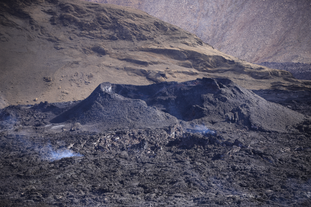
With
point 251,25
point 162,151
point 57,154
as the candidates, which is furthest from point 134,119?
point 251,25

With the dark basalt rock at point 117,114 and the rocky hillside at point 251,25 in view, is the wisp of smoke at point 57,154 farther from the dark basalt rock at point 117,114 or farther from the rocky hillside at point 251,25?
the rocky hillside at point 251,25

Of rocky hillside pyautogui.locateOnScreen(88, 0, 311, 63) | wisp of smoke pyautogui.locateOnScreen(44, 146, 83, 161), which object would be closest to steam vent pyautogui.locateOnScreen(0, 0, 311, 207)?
wisp of smoke pyautogui.locateOnScreen(44, 146, 83, 161)

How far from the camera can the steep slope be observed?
1809 cm

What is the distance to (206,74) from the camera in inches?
893

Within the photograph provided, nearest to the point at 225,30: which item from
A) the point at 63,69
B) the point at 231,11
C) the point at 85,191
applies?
the point at 231,11

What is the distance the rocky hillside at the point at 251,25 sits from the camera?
33906 mm

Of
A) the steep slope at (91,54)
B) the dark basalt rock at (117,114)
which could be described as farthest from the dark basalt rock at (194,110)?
the steep slope at (91,54)

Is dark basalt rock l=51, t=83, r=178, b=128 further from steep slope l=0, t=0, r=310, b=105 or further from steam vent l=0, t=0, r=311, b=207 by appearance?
steep slope l=0, t=0, r=310, b=105

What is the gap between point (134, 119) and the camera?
1123 cm

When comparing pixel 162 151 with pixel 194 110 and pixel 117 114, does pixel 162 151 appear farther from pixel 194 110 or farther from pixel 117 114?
pixel 194 110

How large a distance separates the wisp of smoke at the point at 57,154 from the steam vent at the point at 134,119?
0.13 feet

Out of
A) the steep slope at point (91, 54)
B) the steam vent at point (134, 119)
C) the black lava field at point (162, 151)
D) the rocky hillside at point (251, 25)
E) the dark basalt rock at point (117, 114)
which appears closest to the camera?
the black lava field at point (162, 151)

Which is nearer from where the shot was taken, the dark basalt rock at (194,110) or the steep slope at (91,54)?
the dark basalt rock at (194,110)

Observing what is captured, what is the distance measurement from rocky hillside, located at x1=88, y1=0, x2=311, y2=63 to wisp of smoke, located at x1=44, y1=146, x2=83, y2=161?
110 ft
